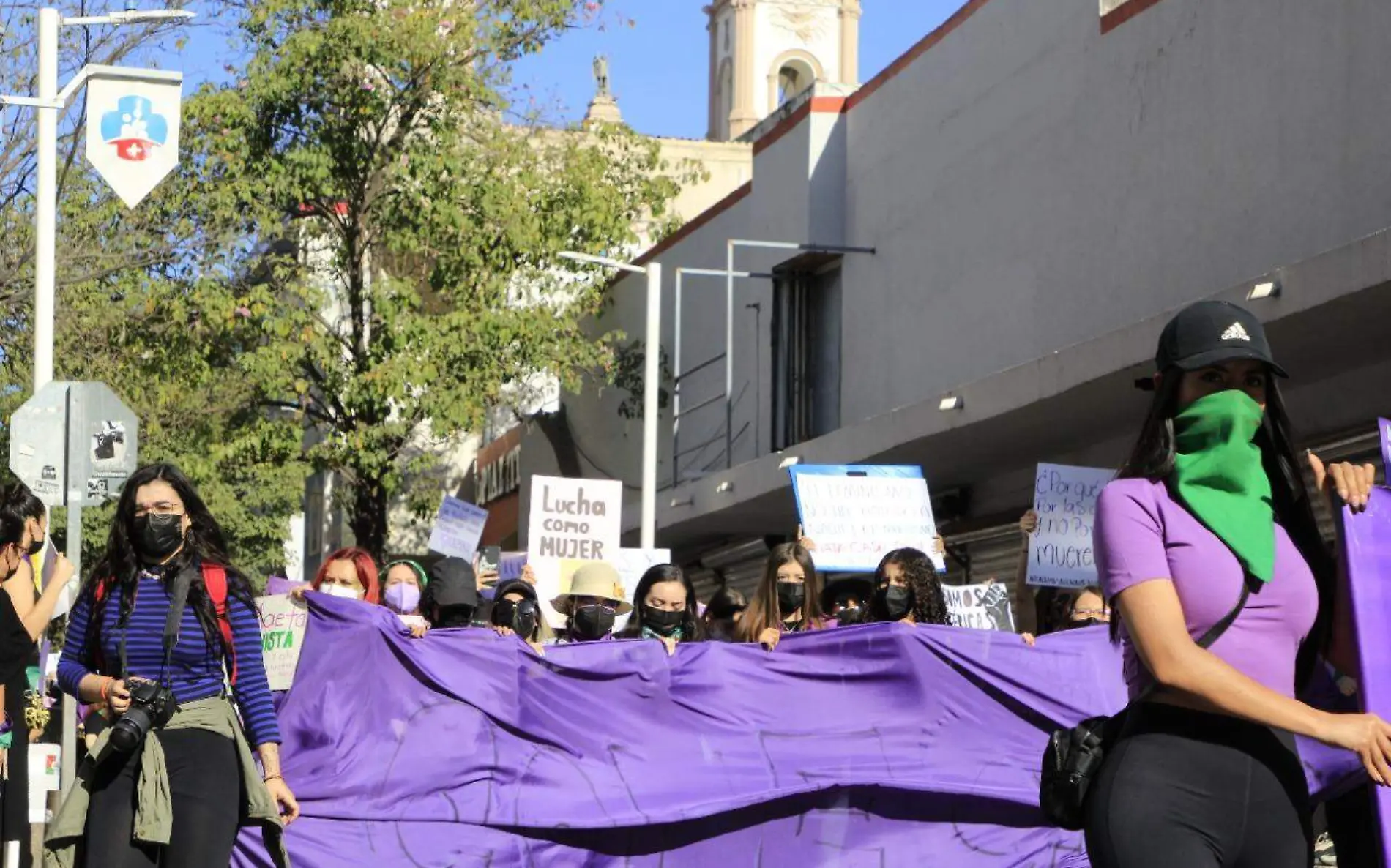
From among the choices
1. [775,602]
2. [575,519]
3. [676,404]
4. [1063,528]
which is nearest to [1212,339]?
[775,602]

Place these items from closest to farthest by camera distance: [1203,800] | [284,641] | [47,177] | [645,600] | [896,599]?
[1203,800] < [896,599] < [284,641] < [645,600] < [47,177]

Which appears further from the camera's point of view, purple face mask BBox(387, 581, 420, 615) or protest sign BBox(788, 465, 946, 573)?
protest sign BBox(788, 465, 946, 573)

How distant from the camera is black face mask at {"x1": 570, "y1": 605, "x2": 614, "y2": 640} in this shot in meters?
11.3

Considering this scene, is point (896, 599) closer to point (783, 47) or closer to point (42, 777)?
point (42, 777)

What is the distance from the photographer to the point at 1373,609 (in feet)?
14.5

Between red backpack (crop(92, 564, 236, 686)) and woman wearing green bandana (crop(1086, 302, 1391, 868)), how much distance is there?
3238 millimetres

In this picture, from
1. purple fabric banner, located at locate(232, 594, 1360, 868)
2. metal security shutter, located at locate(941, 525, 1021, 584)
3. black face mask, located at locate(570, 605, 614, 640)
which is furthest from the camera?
metal security shutter, located at locate(941, 525, 1021, 584)

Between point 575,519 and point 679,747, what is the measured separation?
32.3ft

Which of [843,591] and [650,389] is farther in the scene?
[650,389]

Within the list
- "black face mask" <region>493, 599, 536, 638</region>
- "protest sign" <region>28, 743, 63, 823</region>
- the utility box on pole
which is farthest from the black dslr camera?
the utility box on pole

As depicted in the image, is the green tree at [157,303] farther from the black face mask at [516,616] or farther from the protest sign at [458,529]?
the black face mask at [516,616]

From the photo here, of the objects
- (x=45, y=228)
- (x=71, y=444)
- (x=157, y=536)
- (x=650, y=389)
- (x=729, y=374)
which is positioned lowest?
(x=157, y=536)

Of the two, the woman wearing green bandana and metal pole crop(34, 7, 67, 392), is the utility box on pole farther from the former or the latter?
the woman wearing green bandana

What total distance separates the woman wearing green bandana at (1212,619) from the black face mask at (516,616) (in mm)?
7613
